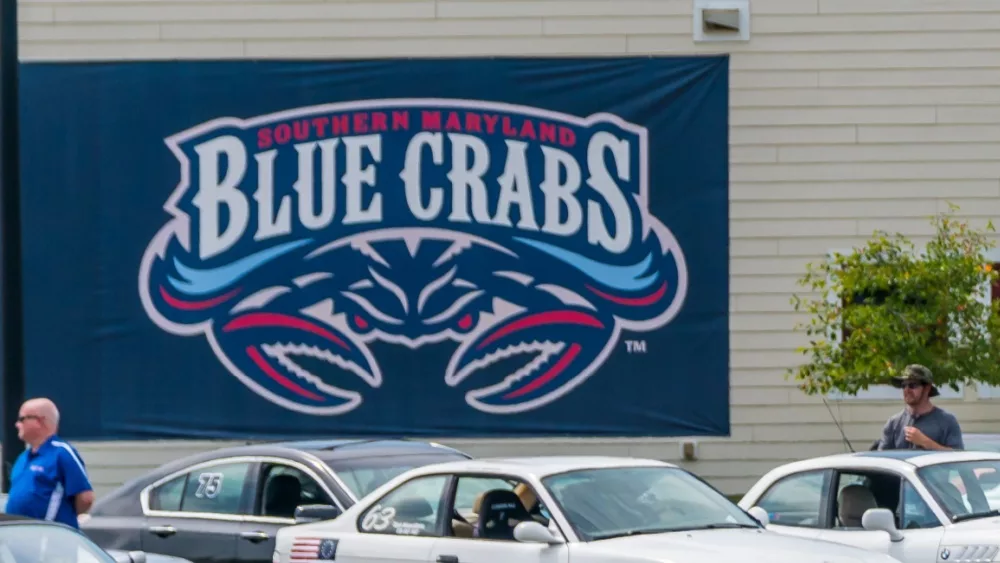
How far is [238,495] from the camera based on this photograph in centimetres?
1036

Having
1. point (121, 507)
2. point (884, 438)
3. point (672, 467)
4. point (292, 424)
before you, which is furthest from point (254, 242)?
point (672, 467)

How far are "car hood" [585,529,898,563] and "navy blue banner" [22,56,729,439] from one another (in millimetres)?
8792

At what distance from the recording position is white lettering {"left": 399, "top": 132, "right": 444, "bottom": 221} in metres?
16.9

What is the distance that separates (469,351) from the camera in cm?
1677

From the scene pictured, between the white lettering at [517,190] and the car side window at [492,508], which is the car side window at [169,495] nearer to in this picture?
the car side window at [492,508]

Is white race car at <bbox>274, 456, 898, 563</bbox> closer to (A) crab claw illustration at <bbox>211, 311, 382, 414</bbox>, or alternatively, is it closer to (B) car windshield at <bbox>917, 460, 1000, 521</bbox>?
(B) car windshield at <bbox>917, 460, 1000, 521</bbox>

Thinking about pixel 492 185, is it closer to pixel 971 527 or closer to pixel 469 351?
pixel 469 351

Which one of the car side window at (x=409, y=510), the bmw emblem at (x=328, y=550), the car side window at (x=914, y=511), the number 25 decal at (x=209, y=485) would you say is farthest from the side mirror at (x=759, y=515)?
the number 25 decal at (x=209, y=485)

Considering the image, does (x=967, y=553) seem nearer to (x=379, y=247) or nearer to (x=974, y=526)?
(x=974, y=526)

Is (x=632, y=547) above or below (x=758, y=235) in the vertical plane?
below

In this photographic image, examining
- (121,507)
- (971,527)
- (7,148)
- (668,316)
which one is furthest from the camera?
(668,316)

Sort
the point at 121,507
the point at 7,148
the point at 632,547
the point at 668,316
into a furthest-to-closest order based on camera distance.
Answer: the point at 668,316 < the point at 7,148 < the point at 121,507 < the point at 632,547

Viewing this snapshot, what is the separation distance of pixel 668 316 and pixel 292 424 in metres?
4.11

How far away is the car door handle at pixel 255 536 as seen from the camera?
32.6ft
